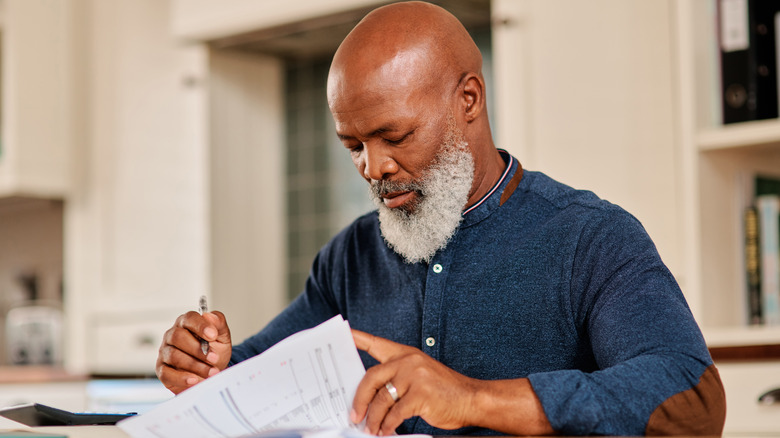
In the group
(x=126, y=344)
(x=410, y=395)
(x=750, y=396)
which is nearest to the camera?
(x=410, y=395)

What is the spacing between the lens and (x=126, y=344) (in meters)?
3.19

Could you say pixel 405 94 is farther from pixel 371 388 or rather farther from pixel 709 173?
pixel 709 173

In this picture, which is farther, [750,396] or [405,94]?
[750,396]

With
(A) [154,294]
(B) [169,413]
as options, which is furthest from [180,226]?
(B) [169,413]

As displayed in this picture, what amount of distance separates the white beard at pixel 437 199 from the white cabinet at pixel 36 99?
2251 mm

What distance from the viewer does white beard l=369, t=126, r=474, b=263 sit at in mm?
1357

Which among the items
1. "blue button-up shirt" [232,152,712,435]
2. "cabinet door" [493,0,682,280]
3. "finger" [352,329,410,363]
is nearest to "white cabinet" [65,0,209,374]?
"cabinet door" [493,0,682,280]

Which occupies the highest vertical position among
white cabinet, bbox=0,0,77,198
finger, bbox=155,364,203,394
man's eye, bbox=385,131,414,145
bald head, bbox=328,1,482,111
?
white cabinet, bbox=0,0,77,198

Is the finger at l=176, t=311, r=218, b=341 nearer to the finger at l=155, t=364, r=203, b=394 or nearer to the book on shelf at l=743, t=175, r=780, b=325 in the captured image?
the finger at l=155, t=364, r=203, b=394

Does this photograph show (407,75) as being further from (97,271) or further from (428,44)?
(97,271)

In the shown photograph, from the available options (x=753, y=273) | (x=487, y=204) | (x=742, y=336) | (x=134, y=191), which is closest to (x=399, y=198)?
(x=487, y=204)

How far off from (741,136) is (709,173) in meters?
0.11

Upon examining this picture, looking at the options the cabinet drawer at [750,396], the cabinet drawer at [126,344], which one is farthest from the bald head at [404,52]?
the cabinet drawer at [126,344]

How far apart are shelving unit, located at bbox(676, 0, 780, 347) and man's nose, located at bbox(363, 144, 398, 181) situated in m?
0.88
